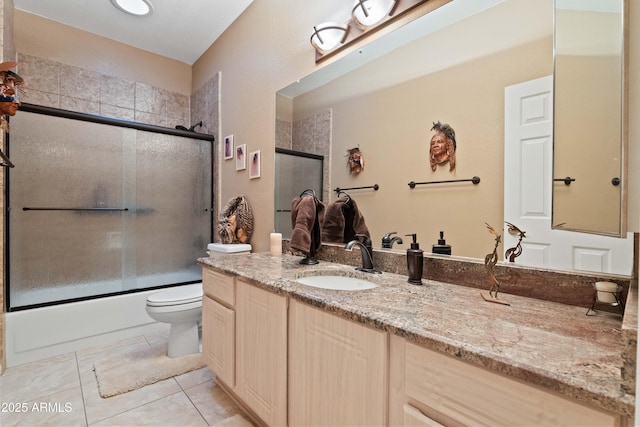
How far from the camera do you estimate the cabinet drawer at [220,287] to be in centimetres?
146

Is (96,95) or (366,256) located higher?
(96,95)

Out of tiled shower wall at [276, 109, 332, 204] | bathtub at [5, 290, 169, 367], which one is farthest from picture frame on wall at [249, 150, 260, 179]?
bathtub at [5, 290, 169, 367]

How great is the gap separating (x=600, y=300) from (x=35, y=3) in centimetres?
406

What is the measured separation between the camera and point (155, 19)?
2602 mm

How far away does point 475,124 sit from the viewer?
3.69 ft

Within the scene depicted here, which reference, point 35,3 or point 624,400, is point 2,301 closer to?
point 35,3

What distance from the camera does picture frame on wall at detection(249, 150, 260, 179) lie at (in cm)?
231

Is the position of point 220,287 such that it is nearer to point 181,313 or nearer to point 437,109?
point 181,313

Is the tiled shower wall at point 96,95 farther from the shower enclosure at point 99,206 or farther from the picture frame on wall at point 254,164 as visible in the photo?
the picture frame on wall at point 254,164

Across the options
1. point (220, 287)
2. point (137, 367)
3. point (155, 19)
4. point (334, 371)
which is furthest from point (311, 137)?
point (155, 19)

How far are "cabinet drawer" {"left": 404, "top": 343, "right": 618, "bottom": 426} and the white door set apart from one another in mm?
563

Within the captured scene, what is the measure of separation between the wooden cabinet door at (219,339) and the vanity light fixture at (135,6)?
7.97ft

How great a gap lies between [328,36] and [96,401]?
7.88ft

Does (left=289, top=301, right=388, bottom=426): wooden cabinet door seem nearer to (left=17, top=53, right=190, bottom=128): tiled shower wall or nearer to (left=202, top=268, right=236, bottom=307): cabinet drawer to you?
(left=202, top=268, right=236, bottom=307): cabinet drawer
